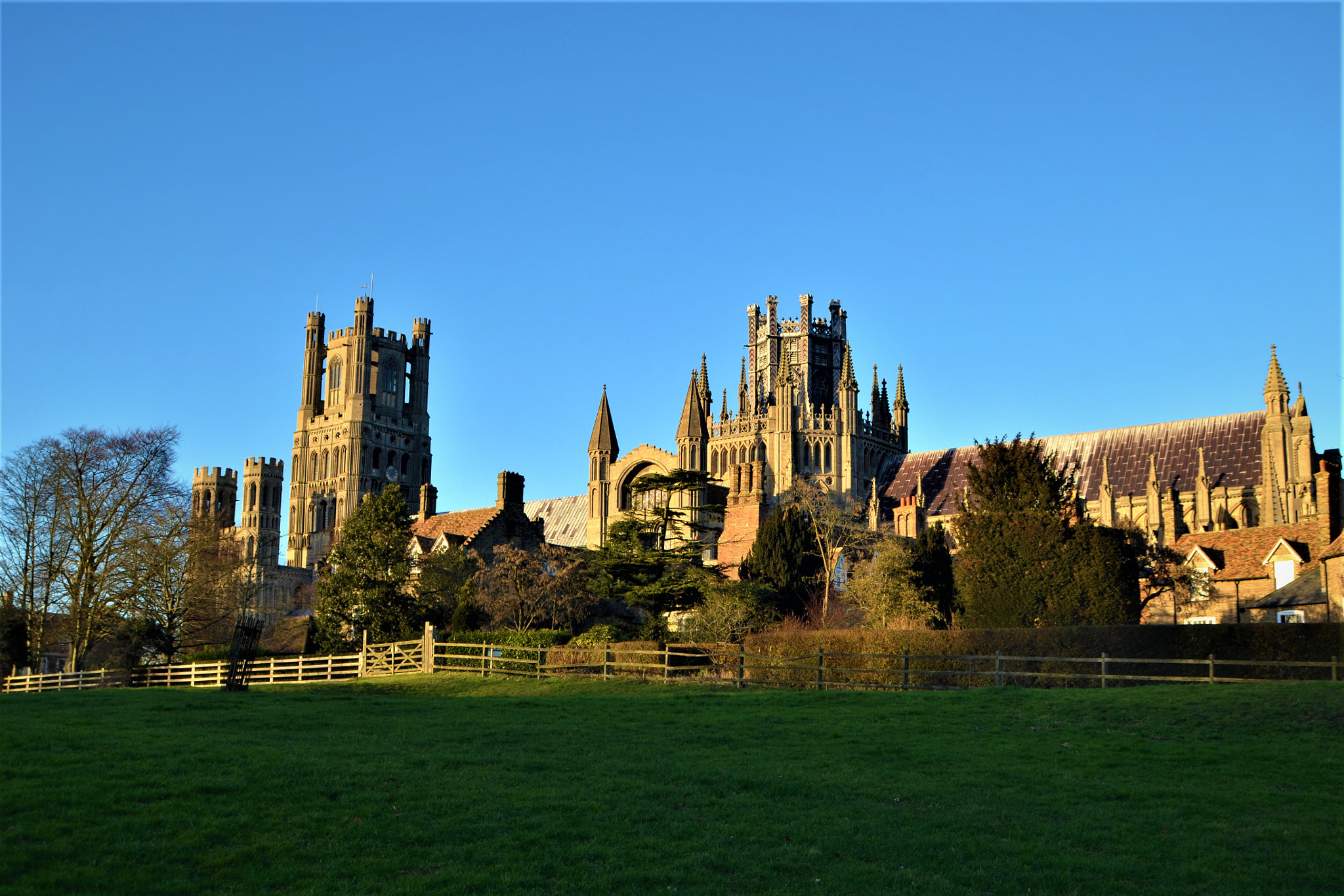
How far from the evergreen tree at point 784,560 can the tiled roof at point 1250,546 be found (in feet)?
50.9

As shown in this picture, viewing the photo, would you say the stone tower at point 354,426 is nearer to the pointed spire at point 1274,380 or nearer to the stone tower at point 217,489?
the stone tower at point 217,489

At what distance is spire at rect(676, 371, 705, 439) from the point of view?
4038 inches

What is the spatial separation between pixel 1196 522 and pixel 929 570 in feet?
102

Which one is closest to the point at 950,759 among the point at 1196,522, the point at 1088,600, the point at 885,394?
the point at 1088,600

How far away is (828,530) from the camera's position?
52250 mm

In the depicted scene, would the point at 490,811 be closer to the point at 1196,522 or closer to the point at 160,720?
the point at 160,720

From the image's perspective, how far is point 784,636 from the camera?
35.2 m

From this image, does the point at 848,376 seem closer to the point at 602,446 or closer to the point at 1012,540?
the point at 602,446

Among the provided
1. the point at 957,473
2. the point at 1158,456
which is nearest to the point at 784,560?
the point at 1158,456

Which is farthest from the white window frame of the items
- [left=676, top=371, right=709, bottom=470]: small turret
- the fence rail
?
[left=676, top=371, right=709, bottom=470]: small turret

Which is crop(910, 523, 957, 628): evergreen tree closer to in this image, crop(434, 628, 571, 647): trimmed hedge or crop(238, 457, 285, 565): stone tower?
crop(434, 628, 571, 647): trimmed hedge

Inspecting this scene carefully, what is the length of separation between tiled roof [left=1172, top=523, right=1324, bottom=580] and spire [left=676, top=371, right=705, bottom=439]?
174 ft

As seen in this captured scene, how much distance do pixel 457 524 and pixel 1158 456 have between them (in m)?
53.1

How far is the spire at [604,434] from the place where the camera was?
327 feet
